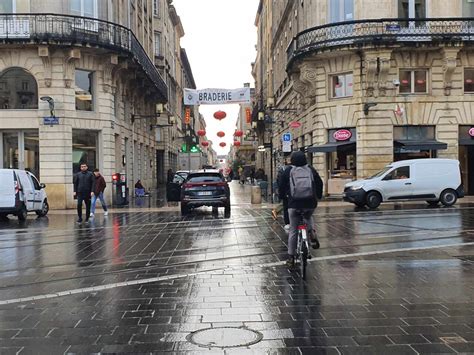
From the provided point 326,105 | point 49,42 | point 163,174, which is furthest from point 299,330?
point 163,174

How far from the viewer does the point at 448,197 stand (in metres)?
21.8

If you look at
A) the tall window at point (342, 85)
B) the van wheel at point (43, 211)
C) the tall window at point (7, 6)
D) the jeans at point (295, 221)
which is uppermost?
the tall window at point (7, 6)

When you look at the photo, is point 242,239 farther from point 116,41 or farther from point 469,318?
point 116,41

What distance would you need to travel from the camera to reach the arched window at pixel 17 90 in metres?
24.4

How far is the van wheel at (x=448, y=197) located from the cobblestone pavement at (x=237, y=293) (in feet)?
27.7

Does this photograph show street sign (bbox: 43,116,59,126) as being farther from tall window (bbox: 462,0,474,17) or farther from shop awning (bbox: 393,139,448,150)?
tall window (bbox: 462,0,474,17)

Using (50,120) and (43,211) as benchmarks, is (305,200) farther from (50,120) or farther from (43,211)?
(50,120)

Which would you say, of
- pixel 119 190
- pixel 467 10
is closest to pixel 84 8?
pixel 119 190

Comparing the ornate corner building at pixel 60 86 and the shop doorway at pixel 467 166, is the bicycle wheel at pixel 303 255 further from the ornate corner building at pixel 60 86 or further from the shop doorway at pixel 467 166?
the shop doorway at pixel 467 166

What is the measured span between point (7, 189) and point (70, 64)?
A: 8534 mm

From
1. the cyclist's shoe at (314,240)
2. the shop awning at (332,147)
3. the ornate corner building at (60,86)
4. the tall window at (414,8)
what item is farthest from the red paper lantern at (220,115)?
the cyclist's shoe at (314,240)

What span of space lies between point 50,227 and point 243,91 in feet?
42.4

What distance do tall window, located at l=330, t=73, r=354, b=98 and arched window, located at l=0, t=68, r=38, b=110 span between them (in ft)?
48.8

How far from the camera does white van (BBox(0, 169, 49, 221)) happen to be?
1806cm
